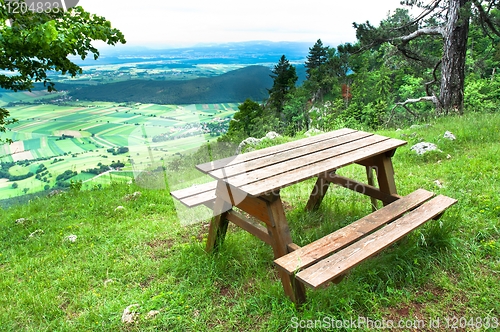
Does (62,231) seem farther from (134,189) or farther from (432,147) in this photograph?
(432,147)

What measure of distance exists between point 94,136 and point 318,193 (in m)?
16.6

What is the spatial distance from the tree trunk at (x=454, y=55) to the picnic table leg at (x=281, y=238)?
652cm

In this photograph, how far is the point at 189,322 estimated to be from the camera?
77.0 inches

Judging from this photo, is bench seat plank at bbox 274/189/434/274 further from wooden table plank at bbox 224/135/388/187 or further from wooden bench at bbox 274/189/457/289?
wooden table plank at bbox 224/135/388/187

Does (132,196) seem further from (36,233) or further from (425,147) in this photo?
(425,147)

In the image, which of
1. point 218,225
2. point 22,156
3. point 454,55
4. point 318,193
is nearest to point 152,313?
point 218,225

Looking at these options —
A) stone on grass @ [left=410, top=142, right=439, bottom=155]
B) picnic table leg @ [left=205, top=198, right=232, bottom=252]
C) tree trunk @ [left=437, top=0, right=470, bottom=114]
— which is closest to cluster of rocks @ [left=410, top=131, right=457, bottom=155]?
stone on grass @ [left=410, top=142, right=439, bottom=155]

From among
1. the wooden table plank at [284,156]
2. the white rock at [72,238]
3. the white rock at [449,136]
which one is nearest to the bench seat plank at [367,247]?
the wooden table plank at [284,156]

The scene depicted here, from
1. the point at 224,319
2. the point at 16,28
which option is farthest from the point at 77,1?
the point at 224,319

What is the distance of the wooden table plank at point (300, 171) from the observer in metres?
1.96

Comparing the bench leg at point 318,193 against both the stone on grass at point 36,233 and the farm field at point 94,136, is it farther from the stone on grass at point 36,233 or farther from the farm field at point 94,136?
the stone on grass at point 36,233

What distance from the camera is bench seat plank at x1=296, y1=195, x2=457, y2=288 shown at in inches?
66.4

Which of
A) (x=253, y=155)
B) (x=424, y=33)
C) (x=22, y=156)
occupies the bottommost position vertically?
(x=253, y=155)

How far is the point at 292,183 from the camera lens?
78.6 inches
